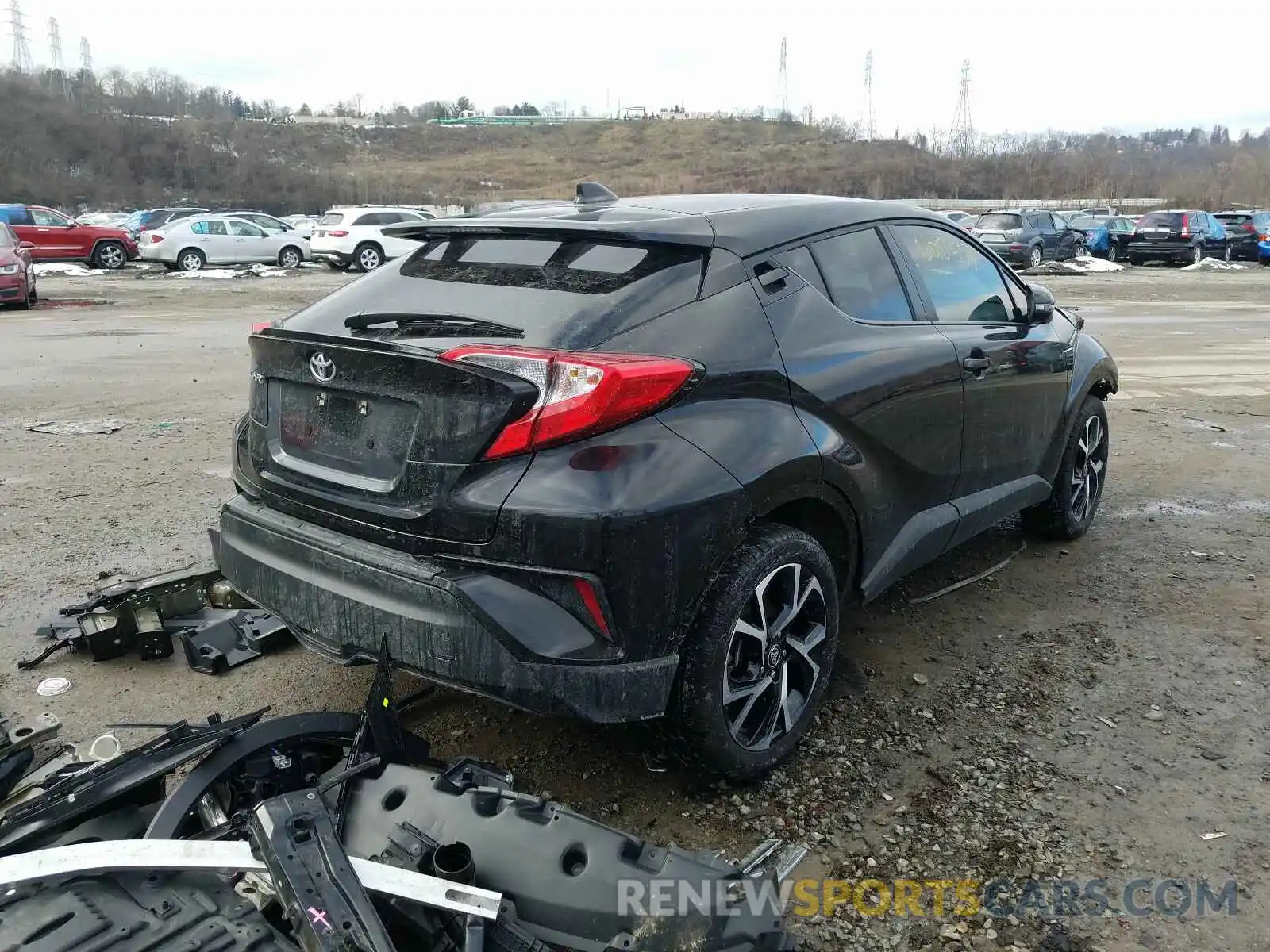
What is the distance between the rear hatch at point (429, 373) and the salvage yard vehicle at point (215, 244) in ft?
86.6

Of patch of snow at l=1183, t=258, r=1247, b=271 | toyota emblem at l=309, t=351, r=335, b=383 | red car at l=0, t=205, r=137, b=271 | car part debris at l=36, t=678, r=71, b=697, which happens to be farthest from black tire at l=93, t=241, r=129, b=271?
patch of snow at l=1183, t=258, r=1247, b=271

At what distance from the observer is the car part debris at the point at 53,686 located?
363 centimetres

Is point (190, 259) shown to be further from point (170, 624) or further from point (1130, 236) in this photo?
point (1130, 236)

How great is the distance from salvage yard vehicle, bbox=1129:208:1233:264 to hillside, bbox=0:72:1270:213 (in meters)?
28.7

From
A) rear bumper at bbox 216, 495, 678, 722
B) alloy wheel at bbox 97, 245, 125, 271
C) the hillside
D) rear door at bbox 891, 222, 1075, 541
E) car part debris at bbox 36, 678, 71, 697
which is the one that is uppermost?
the hillside

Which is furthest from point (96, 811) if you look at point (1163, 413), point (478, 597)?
point (1163, 413)

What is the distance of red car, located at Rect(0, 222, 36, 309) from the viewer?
16.8 metres

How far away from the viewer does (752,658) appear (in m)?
3.03

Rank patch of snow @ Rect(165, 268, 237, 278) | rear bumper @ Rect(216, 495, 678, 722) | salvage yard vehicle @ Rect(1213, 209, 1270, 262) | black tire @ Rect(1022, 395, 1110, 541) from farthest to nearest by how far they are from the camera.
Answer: salvage yard vehicle @ Rect(1213, 209, 1270, 262) → patch of snow @ Rect(165, 268, 237, 278) → black tire @ Rect(1022, 395, 1110, 541) → rear bumper @ Rect(216, 495, 678, 722)

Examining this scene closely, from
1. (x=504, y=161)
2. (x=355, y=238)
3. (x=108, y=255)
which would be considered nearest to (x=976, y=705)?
(x=355, y=238)

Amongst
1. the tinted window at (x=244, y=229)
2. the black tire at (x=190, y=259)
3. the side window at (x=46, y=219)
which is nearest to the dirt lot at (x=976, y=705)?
the black tire at (x=190, y=259)

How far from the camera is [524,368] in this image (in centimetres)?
262

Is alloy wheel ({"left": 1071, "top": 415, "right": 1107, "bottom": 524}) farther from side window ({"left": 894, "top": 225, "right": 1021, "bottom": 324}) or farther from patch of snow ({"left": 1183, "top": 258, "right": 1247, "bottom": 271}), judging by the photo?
patch of snow ({"left": 1183, "top": 258, "right": 1247, "bottom": 271})

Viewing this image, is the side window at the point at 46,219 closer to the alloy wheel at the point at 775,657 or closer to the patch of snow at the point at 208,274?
the patch of snow at the point at 208,274
